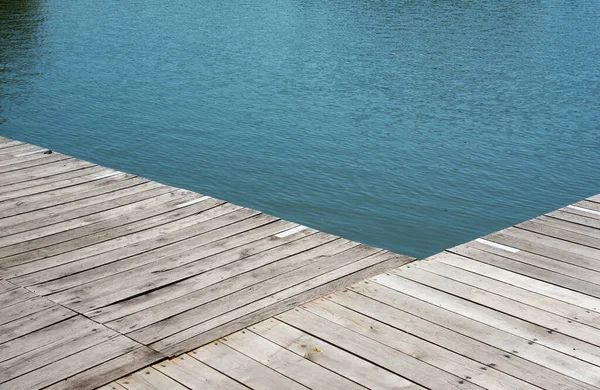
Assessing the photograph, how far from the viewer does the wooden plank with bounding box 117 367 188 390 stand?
381 cm

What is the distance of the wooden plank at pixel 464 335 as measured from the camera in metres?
4.00

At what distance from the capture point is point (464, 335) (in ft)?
14.2

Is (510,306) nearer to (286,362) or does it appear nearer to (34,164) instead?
(286,362)

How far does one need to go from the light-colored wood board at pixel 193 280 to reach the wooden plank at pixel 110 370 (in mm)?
466

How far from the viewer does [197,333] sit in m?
4.33

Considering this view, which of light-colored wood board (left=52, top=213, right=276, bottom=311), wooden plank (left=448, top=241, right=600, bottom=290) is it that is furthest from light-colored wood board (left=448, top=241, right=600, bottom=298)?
light-colored wood board (left=52, top=213, right=276, bottom=311)

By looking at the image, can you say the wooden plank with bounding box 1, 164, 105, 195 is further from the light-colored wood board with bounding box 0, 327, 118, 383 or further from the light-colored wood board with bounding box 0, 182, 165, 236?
the light-colored wood board with bounding box 0, 327, 118, 383

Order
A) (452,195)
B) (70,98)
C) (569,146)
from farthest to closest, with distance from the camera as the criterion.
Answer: (70,98)
(569,146)
(452,195)

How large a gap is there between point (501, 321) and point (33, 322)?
268 centimetres

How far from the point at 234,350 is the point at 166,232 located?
1882 mm

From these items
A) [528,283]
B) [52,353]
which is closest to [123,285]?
[52,353]

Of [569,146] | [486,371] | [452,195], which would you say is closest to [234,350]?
A: [486,371]

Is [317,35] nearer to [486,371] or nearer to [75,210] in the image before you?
[75,210]

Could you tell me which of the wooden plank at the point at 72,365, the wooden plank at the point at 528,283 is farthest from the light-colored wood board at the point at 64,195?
the wooden plank at the point at 528,283
